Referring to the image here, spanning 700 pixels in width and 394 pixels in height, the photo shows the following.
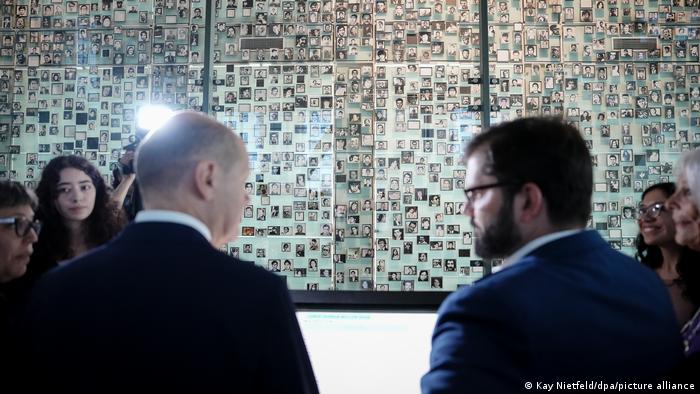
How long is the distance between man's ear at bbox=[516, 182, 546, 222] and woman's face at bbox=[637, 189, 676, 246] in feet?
5.65

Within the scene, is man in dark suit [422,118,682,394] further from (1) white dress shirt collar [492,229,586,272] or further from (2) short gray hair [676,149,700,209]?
(2) short gray hair [676,149,700,209]

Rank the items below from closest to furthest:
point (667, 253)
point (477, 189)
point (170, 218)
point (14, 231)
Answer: point (170, 218) < point (477, 189) < point (14, 231) < point (667, 253)

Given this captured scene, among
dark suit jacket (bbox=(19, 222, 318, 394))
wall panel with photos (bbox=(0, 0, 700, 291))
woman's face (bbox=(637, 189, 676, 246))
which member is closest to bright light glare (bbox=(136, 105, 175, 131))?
wall panel with photos (bbox=(0, 0, 700, 291))

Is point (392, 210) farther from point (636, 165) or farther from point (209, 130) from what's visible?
point (209, 130)

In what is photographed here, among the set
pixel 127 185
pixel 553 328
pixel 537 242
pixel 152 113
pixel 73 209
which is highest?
pixel 152 113

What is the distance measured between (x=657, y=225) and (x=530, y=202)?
70.0 inches

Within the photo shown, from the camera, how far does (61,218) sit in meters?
3.06

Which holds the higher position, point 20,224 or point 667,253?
point 20,224

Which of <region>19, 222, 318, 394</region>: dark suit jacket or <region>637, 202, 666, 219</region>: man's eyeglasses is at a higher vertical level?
<region>637, 202, 666, 219</region>: man's eyeglasses

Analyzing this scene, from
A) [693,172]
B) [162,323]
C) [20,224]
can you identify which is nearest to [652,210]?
[693,172]

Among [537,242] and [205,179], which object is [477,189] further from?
[205,179]

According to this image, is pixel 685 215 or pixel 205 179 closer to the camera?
pixel 205 179

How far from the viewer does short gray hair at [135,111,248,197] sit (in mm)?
1361

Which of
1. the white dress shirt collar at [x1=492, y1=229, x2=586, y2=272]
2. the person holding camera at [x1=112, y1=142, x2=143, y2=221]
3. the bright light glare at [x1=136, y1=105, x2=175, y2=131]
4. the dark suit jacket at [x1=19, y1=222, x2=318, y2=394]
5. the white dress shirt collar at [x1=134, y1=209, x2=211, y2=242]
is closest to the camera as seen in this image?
the dark suit jacket at [x1=19, y1=222, x2=318, y2=394]
